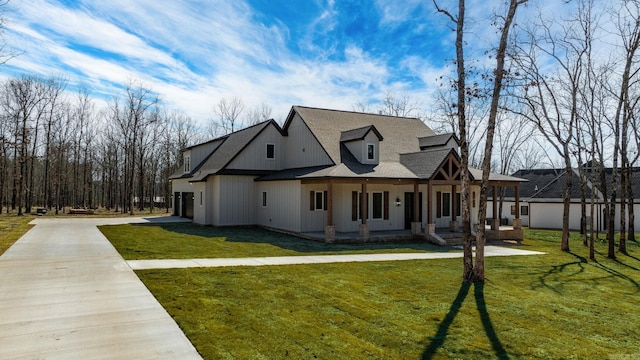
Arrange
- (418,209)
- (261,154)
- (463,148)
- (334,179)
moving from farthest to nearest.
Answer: (261,154)
(418,209)
(334,179)
(463,148)

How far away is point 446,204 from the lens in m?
23.6

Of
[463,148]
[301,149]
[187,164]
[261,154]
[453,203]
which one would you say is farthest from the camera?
[187,164]

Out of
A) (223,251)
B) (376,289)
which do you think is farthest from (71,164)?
(376,289)

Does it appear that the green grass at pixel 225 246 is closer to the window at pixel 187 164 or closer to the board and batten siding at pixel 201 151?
the board and batten siding at pixel 201 151

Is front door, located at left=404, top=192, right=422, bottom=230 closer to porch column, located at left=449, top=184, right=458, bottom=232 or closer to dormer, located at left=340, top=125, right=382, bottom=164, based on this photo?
porch column, located at left=449, top=184, right=458, bottom=232

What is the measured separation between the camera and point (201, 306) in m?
7.28

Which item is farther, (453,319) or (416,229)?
(416,229)

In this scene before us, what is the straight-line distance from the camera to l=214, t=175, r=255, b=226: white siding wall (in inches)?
938

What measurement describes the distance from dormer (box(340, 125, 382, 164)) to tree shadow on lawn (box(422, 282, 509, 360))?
491 inches

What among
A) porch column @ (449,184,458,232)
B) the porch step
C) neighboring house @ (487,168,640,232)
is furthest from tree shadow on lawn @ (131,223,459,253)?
neighboring house @ (487,168,640,232)

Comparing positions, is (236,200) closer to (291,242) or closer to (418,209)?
(291,242)

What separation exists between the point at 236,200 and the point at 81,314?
17.5 metres

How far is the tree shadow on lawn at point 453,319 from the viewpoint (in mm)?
5742

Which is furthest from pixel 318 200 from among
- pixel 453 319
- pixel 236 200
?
pixel 453 319
